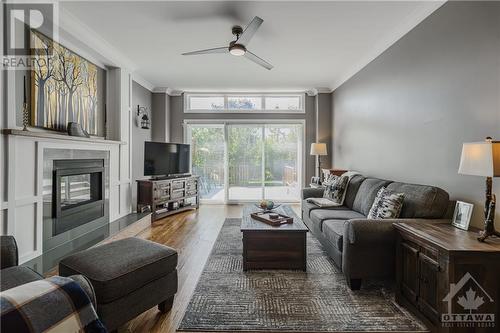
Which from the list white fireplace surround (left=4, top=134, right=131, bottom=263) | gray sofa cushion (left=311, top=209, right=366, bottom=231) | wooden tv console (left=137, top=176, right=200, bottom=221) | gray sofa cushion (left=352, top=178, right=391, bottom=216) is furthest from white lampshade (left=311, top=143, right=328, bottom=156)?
white fireplace surround (left=4, top=134, right=131, bottom=263)

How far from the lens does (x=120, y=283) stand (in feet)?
5.09

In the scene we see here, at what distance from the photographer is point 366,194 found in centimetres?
323

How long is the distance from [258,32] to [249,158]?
11.0 ft

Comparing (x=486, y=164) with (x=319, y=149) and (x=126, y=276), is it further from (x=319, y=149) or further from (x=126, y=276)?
(x=319, y=149)

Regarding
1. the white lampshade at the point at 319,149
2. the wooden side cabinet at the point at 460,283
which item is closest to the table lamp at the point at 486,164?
the wooden side cabinet at the point at 460,283

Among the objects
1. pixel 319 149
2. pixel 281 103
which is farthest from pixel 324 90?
pixel 319 149

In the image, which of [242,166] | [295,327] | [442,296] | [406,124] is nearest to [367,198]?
[406,124]

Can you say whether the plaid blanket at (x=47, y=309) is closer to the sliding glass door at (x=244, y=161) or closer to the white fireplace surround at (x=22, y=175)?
the white fireplace surround at (x=22, y=175)

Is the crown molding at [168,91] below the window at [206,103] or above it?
above

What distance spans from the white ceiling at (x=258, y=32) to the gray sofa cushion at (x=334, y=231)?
2351 millimetres

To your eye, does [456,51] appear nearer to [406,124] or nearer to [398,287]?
[406,124]

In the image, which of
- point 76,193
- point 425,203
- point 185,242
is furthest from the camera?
point 185,242

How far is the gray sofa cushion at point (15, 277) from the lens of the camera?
4.38ft

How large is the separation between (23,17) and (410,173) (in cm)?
453
